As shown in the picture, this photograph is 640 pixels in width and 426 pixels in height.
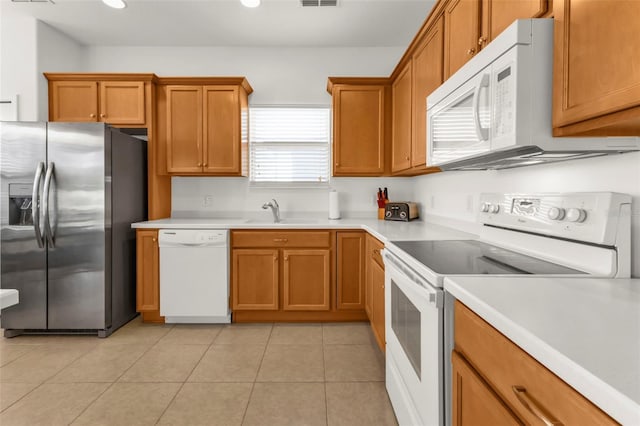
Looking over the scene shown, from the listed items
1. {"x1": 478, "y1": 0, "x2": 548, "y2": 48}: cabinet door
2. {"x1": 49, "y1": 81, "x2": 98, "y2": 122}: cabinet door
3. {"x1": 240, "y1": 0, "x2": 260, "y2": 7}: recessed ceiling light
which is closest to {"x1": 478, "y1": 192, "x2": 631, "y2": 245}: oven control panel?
{"x1": 478, "y1": 0, "x2": 548, "y2": 48}: cabinet door

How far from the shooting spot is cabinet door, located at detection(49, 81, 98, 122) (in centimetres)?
334

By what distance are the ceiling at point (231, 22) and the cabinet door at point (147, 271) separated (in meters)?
1.98

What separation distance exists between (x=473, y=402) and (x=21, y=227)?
11.4 ft

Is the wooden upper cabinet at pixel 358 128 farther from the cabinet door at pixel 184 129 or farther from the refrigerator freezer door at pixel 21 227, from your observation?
the refrigerator freezer door at pixel 21 227

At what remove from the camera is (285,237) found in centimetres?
313

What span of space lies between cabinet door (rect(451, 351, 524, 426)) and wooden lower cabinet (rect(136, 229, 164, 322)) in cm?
281

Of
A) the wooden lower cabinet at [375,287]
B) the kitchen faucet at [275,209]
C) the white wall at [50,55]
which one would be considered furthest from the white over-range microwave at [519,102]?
the white wall at [50,55]

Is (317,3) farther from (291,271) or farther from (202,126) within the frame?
(291,271)

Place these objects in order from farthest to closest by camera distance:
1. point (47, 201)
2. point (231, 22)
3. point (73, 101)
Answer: point (73, 101) → point (231, 22) → point (47, 201)

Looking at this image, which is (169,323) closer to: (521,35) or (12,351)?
(12,351)

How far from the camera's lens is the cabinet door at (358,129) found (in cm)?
341

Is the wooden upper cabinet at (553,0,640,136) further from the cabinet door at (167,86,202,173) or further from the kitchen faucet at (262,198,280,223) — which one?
the cabinet door at (167,86,202,173)

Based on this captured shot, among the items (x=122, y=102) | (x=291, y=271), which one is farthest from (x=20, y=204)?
(x=291, y=271)

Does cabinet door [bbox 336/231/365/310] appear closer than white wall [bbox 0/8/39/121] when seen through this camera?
Yes
